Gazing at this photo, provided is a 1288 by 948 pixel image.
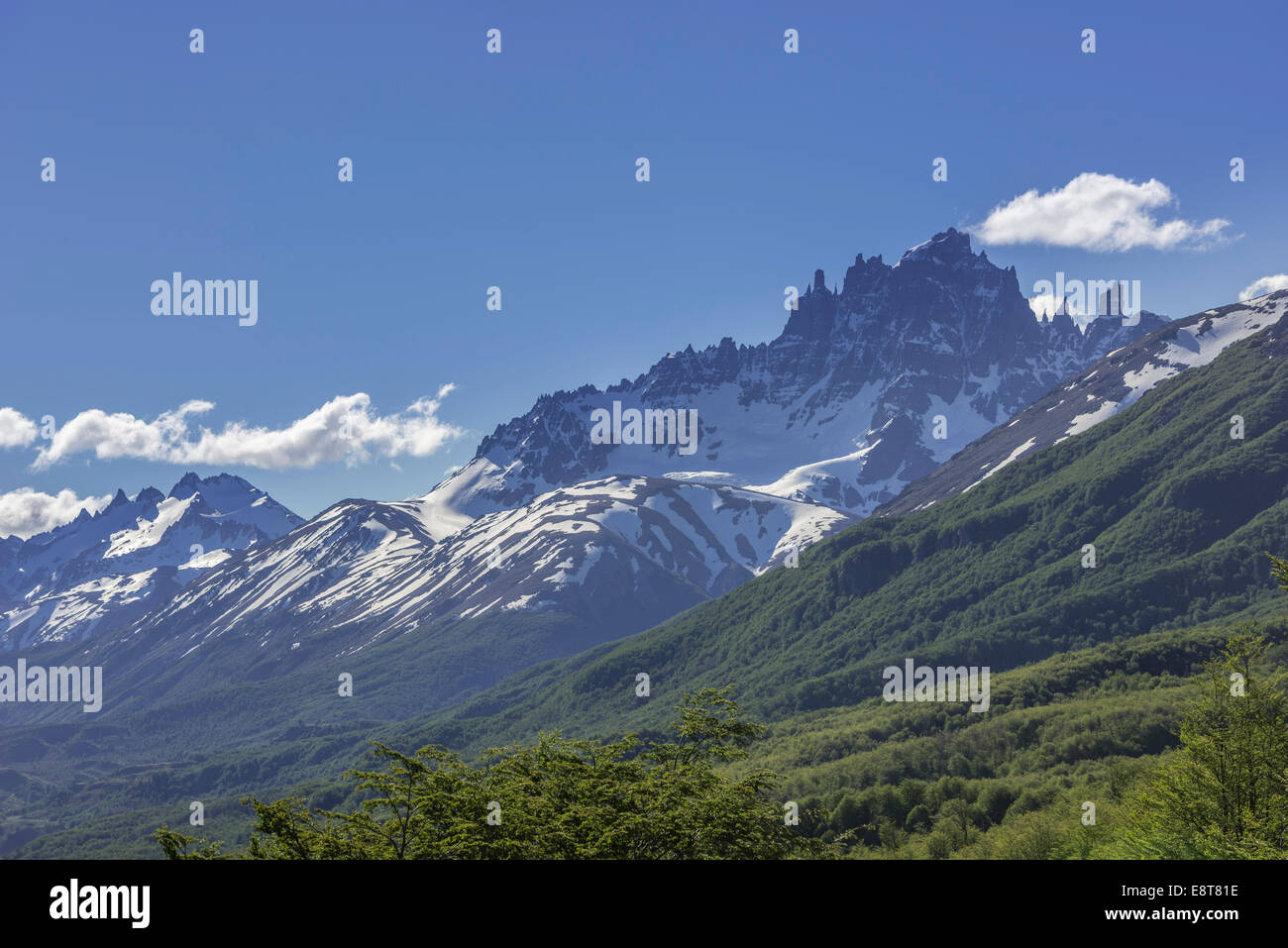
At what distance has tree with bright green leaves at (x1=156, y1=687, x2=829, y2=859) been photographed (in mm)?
35312

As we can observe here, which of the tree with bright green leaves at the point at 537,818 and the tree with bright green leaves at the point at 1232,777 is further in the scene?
the tree with bright green leaves at the point at 1232,777

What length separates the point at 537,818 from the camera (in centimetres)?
3866

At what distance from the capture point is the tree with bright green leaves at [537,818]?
3531 centimetres

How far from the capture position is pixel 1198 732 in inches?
2067

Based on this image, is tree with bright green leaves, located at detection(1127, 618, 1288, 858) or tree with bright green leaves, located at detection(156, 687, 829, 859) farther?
tree with bright green leaves, located at detection(1127, 618, 1288, 858)

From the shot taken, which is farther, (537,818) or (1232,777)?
(1232,777)
